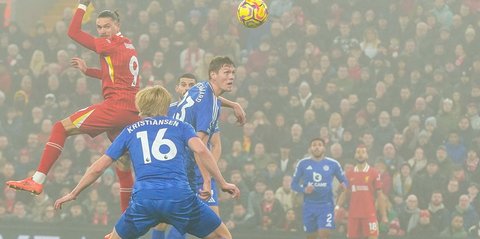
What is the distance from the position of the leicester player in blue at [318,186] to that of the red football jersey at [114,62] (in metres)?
7.23

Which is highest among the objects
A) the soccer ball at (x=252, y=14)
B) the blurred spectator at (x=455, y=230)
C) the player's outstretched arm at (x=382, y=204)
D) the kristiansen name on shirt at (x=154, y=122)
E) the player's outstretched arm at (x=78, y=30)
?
the soccer ball at (x=252, y=14)

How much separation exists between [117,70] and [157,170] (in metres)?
2.33

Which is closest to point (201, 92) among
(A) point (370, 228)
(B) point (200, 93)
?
(B) point (200, 93)

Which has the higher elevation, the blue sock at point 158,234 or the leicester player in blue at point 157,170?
the leicester player in blue at point 157,170

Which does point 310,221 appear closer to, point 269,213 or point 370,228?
point 269,213

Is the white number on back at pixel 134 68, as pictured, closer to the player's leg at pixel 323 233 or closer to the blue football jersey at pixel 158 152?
the blue football jersey at pixel 158 152

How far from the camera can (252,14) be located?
12766mm

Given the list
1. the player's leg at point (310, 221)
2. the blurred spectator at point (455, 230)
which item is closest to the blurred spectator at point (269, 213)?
the player's leg at point (310, 221)

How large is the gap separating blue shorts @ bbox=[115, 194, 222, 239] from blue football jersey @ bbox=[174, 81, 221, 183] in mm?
1475

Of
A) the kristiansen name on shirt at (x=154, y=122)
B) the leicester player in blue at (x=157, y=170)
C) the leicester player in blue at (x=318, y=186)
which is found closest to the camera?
the leicester player in blue at (x=157, y=170)

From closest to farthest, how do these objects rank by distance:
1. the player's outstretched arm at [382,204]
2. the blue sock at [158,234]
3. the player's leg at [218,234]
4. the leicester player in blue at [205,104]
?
the player's leg at [218,234], the leicester player in blue at [205,104], the blue sock at [158,234], the player's outstretched arm at [382,204]

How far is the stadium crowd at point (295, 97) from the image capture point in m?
18.1

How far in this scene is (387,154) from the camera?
18.6 m

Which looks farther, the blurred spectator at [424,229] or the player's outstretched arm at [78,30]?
the blurred spectator at [424,229]
